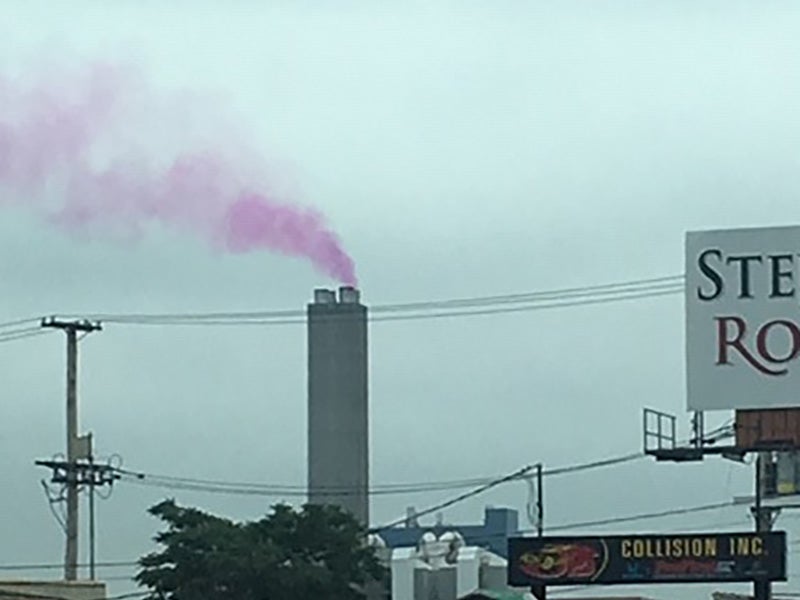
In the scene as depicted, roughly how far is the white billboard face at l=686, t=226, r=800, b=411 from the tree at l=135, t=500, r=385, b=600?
16.1m

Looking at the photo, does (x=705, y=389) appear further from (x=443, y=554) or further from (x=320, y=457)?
(x=320, y=457)

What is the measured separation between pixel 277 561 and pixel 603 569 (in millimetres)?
13914

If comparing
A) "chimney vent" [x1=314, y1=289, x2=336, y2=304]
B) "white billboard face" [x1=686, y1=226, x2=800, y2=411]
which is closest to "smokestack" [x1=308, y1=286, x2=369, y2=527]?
"chimney vent" [x1=314, y1=289, x2=336, y2=304]

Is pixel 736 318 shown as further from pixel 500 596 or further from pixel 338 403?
pixel 338 403

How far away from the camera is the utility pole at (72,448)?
5981cm

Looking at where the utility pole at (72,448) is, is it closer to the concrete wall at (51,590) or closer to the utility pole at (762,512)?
the concrete wall at (51,590)

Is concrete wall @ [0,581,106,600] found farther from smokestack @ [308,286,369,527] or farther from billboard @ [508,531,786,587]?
smokestack @ [308,286,369,527]

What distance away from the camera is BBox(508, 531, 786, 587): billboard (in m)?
53.3

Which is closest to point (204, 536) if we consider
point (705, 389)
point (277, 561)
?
point (277, 561)

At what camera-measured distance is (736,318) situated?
5316 centimetres

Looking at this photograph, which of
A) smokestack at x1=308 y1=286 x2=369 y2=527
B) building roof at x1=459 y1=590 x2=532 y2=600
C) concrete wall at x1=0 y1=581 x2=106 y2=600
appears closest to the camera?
concrete wall at x1=0 y1=581 x2=106 y2=600

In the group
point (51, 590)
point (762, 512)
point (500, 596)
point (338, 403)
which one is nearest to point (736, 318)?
point (762, 512)

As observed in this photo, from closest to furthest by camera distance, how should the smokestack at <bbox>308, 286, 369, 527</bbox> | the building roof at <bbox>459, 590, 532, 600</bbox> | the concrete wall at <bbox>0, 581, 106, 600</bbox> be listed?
1. the concrete wall at <bbox>0, 581, 106, 600</bbox>
2. the building roof at <bbox>459, 590, 532, 600</bbox>
3. the smokestack at <bbox>308, 286, 369, 527</bbox>

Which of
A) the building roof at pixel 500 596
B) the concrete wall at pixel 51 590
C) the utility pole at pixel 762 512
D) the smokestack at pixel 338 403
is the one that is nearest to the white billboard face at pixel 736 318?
the utility pole at pixel 762 512
